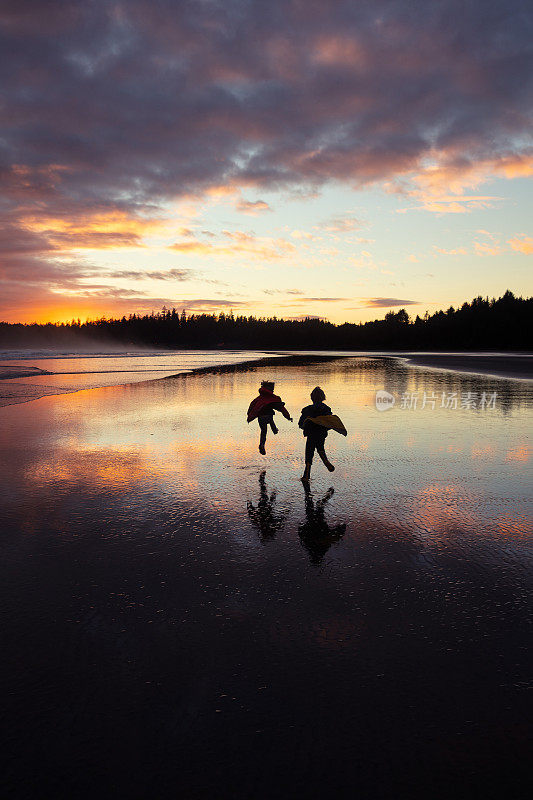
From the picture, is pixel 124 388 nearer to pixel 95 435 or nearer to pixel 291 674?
pixel 95 435

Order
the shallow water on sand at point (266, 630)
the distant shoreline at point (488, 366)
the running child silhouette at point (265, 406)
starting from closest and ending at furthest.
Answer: the shallow water on sand at point (266, 630)
the running child silhouette at point (265, 406)
the distant shoreline at point (488, 366)

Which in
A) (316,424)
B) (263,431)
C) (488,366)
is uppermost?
(316,424)

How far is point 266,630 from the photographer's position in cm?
357

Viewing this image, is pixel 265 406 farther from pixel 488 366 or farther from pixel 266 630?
pixel 488 366

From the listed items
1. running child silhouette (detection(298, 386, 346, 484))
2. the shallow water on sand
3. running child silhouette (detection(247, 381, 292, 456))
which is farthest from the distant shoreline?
the shallow water on sand

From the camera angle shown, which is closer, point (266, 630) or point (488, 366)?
point (266, 630)

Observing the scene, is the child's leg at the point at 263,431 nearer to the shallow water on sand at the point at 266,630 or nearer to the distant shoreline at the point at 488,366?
the shallow water on sand at the point at 266,630

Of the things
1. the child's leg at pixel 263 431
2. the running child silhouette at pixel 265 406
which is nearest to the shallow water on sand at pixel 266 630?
the child's leg at pixel 263 431

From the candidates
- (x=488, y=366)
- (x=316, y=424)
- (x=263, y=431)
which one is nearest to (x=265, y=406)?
(x=263, y=431)

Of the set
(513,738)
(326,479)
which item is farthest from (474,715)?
(326,479)

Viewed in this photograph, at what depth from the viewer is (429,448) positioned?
32.1 feet

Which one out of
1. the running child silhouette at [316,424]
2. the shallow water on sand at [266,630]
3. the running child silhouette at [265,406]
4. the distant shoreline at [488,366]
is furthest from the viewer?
the distant shoreline at [488,366]

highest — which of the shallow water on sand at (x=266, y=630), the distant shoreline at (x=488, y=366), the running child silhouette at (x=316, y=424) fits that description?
the running child silhouette at (x=316, y=424)

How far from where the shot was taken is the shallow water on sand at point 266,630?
98.0 inches
